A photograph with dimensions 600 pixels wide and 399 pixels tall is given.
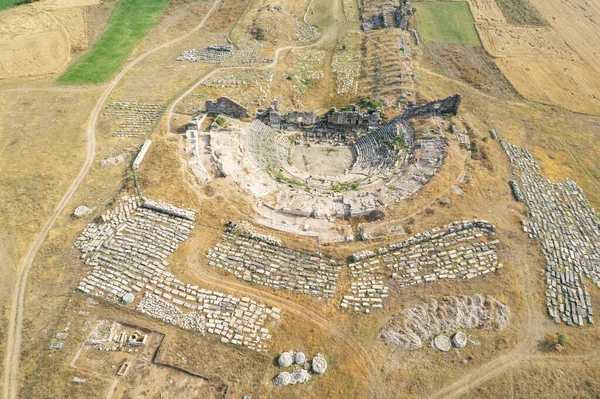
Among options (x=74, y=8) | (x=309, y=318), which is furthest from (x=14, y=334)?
(x=74, y=8)

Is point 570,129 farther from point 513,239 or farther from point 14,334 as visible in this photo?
point 14,334

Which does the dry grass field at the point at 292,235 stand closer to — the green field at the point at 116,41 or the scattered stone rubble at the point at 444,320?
the scattered stone rubble at the point at 444,320

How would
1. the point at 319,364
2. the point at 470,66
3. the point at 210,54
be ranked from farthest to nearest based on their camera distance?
1. the point at 470,66
2. the point at 210,54
3. the point at 319,364

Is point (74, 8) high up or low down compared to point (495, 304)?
up

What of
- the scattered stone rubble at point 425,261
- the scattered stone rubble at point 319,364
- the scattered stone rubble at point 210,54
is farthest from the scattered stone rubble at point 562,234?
the scattered stone rubble at point 210,54

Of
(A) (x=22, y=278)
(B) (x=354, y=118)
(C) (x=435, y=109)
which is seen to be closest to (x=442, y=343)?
(B) (x=354, y=118)

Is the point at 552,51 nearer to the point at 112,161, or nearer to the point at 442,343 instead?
the point at 442,343
